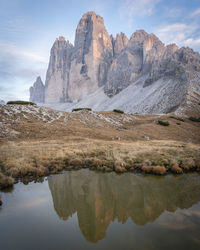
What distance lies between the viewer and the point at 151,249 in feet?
14.2

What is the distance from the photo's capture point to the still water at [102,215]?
466 cm

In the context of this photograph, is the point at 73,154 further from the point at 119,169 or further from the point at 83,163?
the point at 119,169

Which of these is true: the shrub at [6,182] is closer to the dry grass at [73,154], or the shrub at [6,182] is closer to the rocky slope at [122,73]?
the dry grass at [73,154]

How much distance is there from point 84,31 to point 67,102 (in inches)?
2942

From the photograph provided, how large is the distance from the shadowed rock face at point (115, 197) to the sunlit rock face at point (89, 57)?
15477 centimetres

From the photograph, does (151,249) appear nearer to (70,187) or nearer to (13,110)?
(70,187)

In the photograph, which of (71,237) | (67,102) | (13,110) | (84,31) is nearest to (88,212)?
(71,237)

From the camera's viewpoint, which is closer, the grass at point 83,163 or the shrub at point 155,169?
the grass at point 83,163

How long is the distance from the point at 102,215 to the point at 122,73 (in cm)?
13936

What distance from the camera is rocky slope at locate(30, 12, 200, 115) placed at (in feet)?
242

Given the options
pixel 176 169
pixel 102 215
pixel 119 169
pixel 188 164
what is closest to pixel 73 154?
pixel 119 169

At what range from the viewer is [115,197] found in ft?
23.8

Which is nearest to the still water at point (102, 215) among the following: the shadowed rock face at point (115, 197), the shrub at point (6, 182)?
the shadowed rock face at point (115, 197)

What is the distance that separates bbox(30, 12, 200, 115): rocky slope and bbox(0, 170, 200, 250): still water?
164 feet
